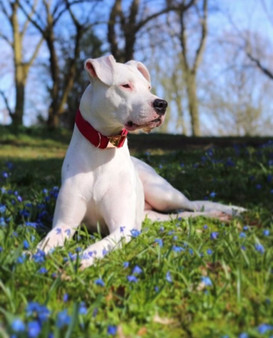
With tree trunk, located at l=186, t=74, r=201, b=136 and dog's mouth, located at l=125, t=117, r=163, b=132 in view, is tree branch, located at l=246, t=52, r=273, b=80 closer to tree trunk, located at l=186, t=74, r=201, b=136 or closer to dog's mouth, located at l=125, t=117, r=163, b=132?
tree trunk, located at l=186, t=74, r=201, b=136

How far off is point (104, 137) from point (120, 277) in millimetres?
1026

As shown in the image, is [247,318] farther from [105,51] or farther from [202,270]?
[105,51]

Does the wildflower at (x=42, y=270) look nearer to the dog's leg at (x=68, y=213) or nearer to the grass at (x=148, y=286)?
the grass at (x=148, y=286)

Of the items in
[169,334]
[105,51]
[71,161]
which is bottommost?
→ [169,334]

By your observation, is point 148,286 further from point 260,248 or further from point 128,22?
point 128,22

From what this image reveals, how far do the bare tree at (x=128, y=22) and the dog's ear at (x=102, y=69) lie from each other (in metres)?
10.7

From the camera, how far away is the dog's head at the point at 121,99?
3.05 meters

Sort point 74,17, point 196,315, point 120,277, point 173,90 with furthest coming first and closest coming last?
point 173,90 < point 74,17 < point 120,277 < point 196,315

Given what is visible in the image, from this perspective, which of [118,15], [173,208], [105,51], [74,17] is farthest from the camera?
[105,51]

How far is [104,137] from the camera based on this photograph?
10.6ft

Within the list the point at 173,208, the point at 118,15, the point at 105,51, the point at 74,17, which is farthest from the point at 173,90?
the point at 173,208

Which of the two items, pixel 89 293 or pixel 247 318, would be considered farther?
pixel 89 293

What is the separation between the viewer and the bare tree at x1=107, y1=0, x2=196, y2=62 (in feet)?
46.0

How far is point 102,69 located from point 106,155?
57cm
